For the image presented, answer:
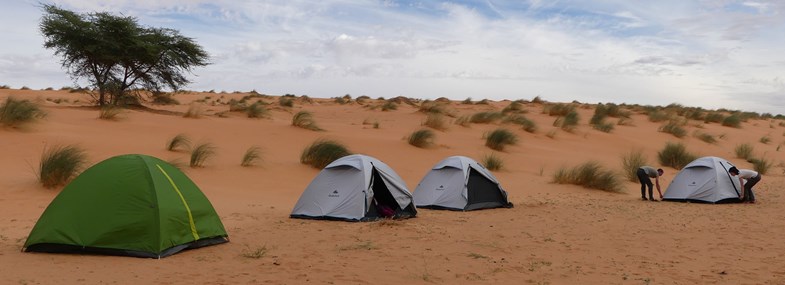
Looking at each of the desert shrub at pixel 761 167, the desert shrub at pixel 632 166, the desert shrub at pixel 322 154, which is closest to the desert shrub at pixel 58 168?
the desert shrub at pixel 322 154

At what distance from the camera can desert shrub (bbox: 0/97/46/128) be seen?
17.8 metres

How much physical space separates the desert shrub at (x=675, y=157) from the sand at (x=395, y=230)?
110cm

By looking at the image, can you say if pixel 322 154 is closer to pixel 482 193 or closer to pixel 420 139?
pixel 420 139

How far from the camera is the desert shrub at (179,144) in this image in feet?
60.5

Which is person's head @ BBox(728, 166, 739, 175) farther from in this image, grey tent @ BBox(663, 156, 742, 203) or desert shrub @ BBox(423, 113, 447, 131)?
desert shrub @ BBox(423, 113, 447, 131)

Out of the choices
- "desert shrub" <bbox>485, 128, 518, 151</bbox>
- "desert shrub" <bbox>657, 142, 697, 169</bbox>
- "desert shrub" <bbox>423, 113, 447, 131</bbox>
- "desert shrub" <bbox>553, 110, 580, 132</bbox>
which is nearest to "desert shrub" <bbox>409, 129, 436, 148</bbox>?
"desert shrub" <bbox>485, 128, 518, 151</bbox>

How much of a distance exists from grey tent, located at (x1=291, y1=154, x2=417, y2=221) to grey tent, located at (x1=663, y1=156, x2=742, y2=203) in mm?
7577

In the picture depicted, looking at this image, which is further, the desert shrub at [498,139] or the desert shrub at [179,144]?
the desert shrub at [498,139]

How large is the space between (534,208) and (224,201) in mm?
6618

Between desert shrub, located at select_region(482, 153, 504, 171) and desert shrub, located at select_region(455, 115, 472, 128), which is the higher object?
desert shrub, located at select_region(455, 115, 472, 128)

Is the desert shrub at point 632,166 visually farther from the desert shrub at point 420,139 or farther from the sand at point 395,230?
the desert shrub at point 420,139

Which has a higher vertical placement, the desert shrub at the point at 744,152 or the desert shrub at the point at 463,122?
the desert shrub at the point at 463,122

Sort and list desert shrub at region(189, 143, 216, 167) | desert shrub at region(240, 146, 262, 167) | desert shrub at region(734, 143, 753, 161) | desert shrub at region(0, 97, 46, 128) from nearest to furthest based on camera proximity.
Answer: desert shrub at region(189, 143, 216, 167) < desert shrub at region(240, 146, 262, 167) < desert shrub at region(0, 97, 46, 128) < desert shrub at region(734, 143, 753, 161)

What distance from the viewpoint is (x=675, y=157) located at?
24.9 m
